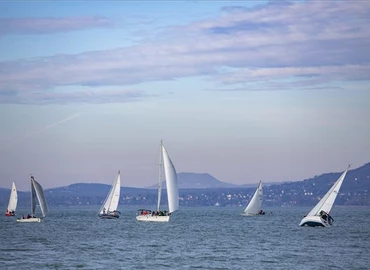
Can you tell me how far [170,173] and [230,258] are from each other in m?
61.3

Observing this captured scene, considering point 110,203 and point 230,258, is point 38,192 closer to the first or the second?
point 110,203

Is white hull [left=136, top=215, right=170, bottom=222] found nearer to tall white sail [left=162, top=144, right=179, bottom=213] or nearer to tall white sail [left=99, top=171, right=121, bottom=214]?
tall white sail [left=162, top=144, right=179, bottom=213]

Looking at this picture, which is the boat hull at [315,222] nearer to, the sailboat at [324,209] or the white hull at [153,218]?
the sailboat at [324,209]

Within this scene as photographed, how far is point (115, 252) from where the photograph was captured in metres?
82.4

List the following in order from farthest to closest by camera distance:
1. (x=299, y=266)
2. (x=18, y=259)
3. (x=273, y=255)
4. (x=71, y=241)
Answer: (x=71, y=241) → (x=273, y=255) → (x=18, y=259) → (x=299, y=266)

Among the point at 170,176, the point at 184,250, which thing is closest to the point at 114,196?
the point at 170,176

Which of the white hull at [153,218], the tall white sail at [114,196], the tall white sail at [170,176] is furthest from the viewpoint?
the tall white sail at [114,196]

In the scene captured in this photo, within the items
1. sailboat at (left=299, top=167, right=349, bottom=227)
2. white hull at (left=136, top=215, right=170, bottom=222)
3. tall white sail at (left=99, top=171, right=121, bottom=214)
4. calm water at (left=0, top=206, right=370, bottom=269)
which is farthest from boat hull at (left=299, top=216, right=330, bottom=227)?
tall white sail at (left=99, top=171, right=121, bottom=214)

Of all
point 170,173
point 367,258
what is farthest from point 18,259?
point 170,173

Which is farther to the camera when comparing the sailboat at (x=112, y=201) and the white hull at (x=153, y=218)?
the sailboat at (x=112, y=201)

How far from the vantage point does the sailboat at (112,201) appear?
16638 cm

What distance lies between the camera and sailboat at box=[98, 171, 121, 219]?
166375mm

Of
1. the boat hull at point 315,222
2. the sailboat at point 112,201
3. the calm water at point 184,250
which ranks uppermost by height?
the sailboat at point 112,201

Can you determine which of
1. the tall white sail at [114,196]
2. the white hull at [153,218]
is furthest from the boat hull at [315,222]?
the tall white sail at [114,196]
